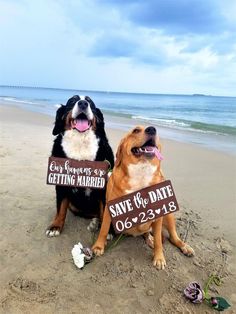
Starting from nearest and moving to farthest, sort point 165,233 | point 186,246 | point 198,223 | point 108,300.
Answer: point 108,300 → point 186,246 → point 165,233 → point 198,223

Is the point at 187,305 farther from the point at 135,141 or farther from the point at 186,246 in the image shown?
the point at 135,141

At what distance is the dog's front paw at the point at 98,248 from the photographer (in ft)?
10.3

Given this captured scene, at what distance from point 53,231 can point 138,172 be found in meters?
1.10

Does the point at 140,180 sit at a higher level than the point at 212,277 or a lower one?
higher

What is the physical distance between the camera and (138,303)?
2607 mm

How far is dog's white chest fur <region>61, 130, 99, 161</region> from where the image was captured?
11.5 feet

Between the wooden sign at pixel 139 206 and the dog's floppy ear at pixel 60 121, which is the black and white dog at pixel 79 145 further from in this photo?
the wooden sign at pixel 139 206

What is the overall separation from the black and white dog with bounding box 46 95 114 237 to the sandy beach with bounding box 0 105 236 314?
0.21m

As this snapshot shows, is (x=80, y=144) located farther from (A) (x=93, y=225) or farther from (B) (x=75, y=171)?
(A) (x=93, y=225)

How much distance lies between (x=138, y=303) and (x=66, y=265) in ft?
2.33

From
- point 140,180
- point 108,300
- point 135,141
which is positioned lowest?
point 108,300

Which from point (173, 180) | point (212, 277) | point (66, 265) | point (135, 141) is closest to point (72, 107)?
point (135, 141)

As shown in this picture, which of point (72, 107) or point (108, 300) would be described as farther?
point (72, 107)

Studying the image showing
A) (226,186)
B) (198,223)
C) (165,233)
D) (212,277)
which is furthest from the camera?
(226,186)
